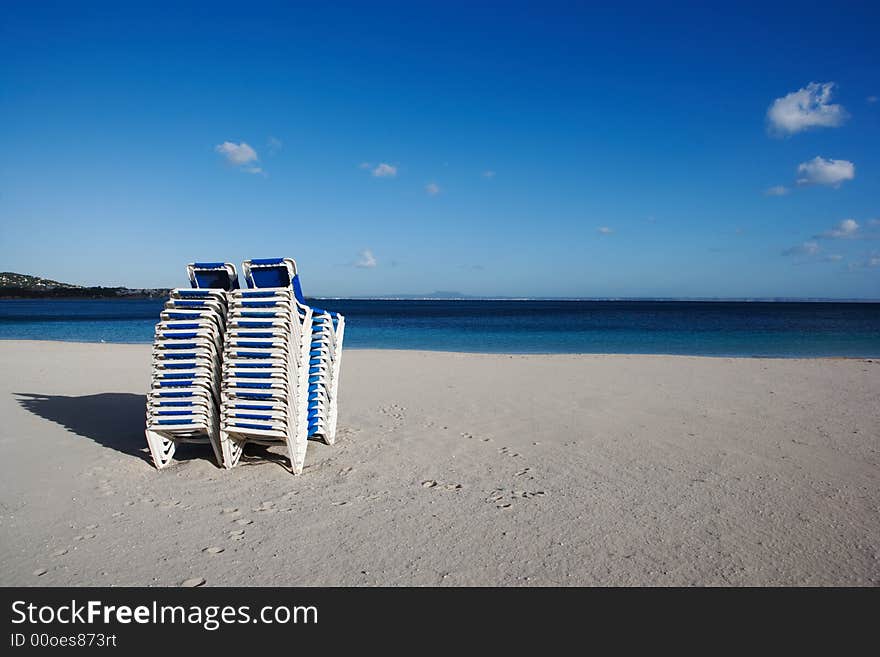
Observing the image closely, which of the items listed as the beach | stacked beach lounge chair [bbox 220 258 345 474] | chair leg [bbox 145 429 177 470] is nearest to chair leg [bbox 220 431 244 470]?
stacked beach lounge chair [bbox 220 258 345 474]

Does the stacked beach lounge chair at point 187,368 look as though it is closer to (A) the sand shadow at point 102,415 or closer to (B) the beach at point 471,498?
(B) the beach at point 471,498

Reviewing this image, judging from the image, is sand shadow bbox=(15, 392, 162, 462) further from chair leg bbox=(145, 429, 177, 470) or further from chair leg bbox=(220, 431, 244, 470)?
chair leg bbox=(220, 431, 244, 470)

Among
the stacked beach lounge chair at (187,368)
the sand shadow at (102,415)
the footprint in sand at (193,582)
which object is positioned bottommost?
the footprint in sand at (193,582)

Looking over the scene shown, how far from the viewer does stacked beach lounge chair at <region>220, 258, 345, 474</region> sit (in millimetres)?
5855

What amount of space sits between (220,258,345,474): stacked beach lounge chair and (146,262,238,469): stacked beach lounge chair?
21 cm

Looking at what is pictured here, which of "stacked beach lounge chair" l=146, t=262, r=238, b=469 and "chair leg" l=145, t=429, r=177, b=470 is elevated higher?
"stacked beach lounge chair" l=146, t=262, r=238, b=469

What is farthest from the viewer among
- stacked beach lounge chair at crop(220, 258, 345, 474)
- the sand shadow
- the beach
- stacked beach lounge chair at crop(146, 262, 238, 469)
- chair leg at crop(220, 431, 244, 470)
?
the sand shadow

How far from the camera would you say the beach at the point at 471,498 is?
4152mm

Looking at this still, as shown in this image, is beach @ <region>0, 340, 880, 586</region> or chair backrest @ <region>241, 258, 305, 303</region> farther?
chair backrest @ <region>241, 258, 305, 303</region>

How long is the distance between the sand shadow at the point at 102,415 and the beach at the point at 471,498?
0.06 meters

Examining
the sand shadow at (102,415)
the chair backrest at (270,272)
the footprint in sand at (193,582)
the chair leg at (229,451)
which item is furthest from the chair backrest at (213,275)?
the footprint in sand at (193,582)
